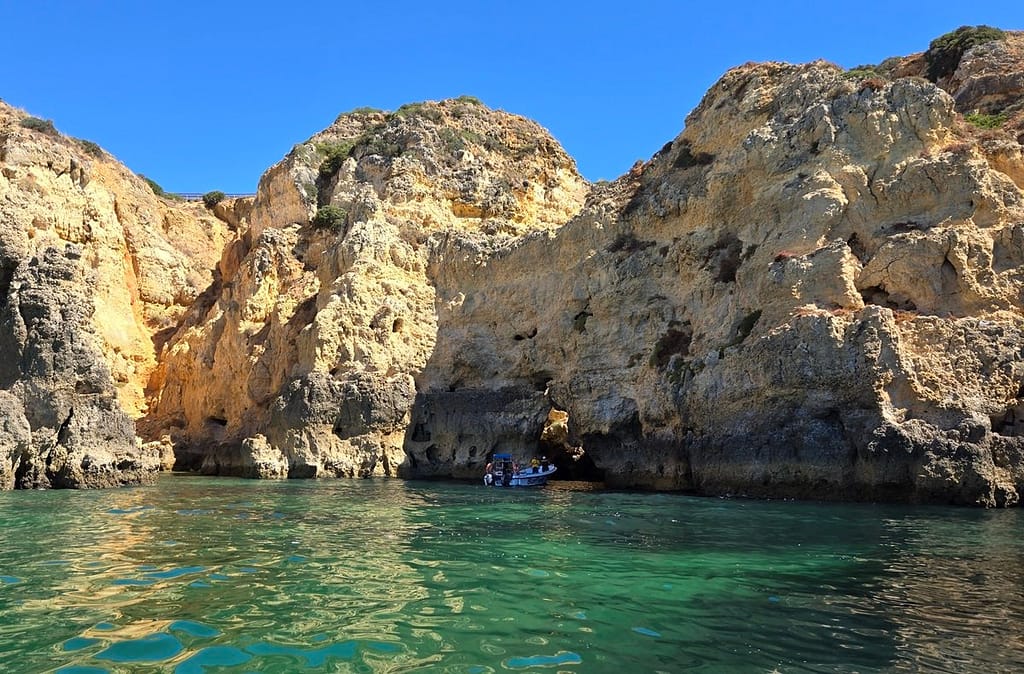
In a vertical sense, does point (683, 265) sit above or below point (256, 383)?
above

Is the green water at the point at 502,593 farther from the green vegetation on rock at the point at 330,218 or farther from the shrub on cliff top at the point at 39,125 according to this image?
the shrub on cliff top at the point at 39,125

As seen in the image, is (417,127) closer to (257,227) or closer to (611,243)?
(257,227)

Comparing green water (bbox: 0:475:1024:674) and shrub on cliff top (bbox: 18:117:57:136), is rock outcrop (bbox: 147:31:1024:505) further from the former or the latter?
shrub on cliff top (bbox: 18:117:57:136)

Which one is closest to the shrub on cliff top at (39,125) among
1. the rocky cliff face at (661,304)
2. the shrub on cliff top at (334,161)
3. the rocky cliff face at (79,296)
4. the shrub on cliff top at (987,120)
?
the rocky cliff face at (79,296)

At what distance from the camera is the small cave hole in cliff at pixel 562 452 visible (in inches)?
1419

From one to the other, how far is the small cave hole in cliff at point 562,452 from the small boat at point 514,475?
4160mm

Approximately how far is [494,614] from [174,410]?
39.8 m

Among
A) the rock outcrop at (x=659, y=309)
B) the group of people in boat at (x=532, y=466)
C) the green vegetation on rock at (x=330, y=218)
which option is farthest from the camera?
the green vegetation on rock at (x=330, y=218)

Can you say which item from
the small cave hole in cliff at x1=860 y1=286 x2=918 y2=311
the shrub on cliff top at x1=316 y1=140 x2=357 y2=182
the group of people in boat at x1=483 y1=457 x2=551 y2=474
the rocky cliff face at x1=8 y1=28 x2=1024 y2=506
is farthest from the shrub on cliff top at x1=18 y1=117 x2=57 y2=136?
the small cave hole in cliff at x1=860 y1=286 x2=918 y2=311

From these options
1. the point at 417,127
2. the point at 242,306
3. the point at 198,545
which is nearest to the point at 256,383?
the point at 242,306

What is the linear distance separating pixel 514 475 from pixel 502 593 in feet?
67.3

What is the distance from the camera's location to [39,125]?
44375mm

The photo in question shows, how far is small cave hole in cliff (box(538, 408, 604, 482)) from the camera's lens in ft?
118

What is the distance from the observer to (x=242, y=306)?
1619 inches
